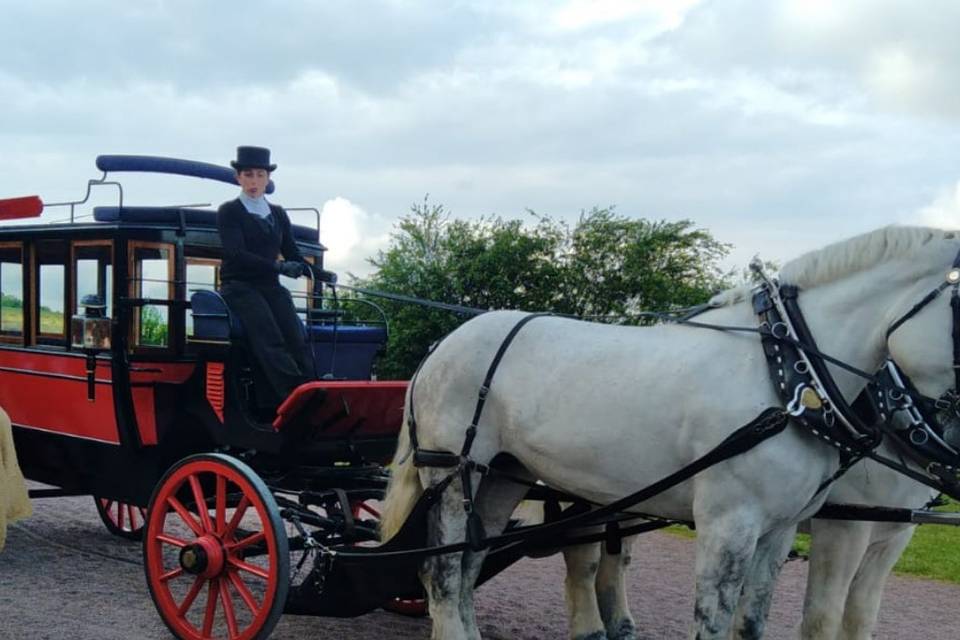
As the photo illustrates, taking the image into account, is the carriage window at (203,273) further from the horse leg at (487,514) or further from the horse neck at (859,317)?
the horse neck at (859,317)

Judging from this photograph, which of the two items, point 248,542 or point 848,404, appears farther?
point 248,542

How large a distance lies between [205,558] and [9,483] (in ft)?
6.46

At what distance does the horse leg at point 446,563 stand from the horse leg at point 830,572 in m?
1.48

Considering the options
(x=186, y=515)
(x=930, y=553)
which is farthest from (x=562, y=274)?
(x=186, y=515)

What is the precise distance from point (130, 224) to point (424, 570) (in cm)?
273

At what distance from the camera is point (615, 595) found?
5.43 m

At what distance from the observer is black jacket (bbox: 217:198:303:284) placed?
5477mm

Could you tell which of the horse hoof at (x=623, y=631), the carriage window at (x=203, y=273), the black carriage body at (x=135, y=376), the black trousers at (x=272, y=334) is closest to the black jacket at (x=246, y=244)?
the black trousers at (x=272, y=334)

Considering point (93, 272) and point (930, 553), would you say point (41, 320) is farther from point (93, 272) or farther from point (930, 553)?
point (930, 553)

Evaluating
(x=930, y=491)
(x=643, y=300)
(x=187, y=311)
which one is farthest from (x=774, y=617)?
(x=643, y=300)

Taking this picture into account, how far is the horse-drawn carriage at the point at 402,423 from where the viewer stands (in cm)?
384

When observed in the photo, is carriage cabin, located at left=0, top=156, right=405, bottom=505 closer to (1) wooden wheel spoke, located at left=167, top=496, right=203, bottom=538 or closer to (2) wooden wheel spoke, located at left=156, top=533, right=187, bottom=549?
(1) wooden wheel spoke, located at left=167, top=496, right=203, bottom=538

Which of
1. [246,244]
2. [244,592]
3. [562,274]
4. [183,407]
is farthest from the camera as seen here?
[562,274]

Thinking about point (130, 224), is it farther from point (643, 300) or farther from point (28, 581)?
point (643, 300)
